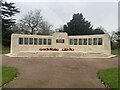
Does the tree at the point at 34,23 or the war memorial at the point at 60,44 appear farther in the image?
the tree at the point at 34,23

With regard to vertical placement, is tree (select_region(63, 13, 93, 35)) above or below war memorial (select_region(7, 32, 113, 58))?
above

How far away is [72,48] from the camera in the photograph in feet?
109

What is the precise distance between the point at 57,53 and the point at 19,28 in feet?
91.3

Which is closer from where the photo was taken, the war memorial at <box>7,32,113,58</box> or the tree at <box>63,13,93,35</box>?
the war memorial at <box>7,32,113,58</box>

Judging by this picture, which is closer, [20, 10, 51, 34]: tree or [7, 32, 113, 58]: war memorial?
[7, 32, 113, 58]: war memorial

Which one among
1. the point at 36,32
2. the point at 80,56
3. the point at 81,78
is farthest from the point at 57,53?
the point at 36,32

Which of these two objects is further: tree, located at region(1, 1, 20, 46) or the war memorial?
tree, located at region(1, 1, 20, 46)

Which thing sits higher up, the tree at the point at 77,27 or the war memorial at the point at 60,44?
the tree at the point at 77,27

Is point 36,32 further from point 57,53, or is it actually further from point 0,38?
point 57,53

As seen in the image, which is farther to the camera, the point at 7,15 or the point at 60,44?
the point at 7,15

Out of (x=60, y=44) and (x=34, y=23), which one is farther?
(x=34, y=23)

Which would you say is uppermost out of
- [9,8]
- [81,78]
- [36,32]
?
[9,8]

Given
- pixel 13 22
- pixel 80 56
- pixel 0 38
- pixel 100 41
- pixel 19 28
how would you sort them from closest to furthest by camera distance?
pixel 80 56, pixel 100 41, pixel 0 38, pixel 13 22, pixel 19 28

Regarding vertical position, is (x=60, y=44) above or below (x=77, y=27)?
below
